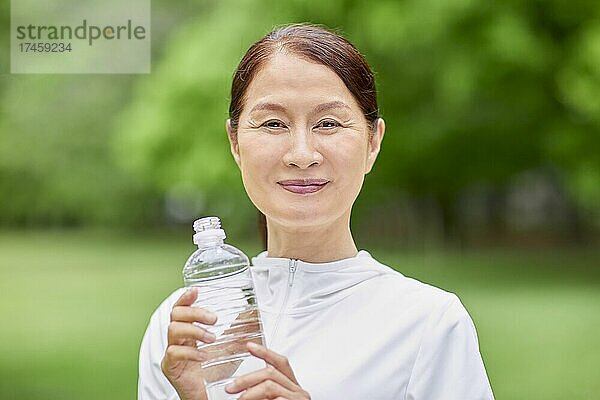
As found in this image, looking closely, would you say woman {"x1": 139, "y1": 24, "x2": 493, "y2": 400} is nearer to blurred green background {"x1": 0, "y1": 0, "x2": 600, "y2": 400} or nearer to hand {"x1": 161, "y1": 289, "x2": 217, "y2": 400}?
hand {"x1": 161, "y1": 289, "x2": 217, "y2": 400}

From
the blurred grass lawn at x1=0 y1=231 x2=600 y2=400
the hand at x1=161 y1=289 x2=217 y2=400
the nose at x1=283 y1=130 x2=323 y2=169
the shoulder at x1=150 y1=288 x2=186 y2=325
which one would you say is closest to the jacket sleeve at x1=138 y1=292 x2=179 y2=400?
the shoulder at x1=150 y1=288 x2=186 y2=325

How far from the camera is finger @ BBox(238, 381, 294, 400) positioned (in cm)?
91

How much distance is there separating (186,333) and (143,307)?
27.7 ft

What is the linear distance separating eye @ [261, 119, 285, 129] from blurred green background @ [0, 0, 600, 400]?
4782 millimetres

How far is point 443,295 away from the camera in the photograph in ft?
3.41

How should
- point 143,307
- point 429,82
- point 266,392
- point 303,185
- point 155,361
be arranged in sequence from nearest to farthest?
point 266,392, point 303,185, point 155,361, point 429,82, point 143,307

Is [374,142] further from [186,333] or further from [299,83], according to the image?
[186,333]

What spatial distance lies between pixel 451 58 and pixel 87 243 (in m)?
7.12

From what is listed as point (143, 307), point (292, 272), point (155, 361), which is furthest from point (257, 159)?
point (143, 307)

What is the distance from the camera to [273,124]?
1.02 m

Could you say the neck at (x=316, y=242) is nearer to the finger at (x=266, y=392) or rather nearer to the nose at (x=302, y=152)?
the nose at (x=302, y=152)

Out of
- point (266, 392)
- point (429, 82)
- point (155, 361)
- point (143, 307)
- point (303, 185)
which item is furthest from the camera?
point (143, 307)

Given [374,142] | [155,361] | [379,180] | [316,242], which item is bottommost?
[155,361]

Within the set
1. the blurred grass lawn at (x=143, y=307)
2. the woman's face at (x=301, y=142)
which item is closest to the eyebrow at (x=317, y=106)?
the woman's face at (x=301, y=142)
